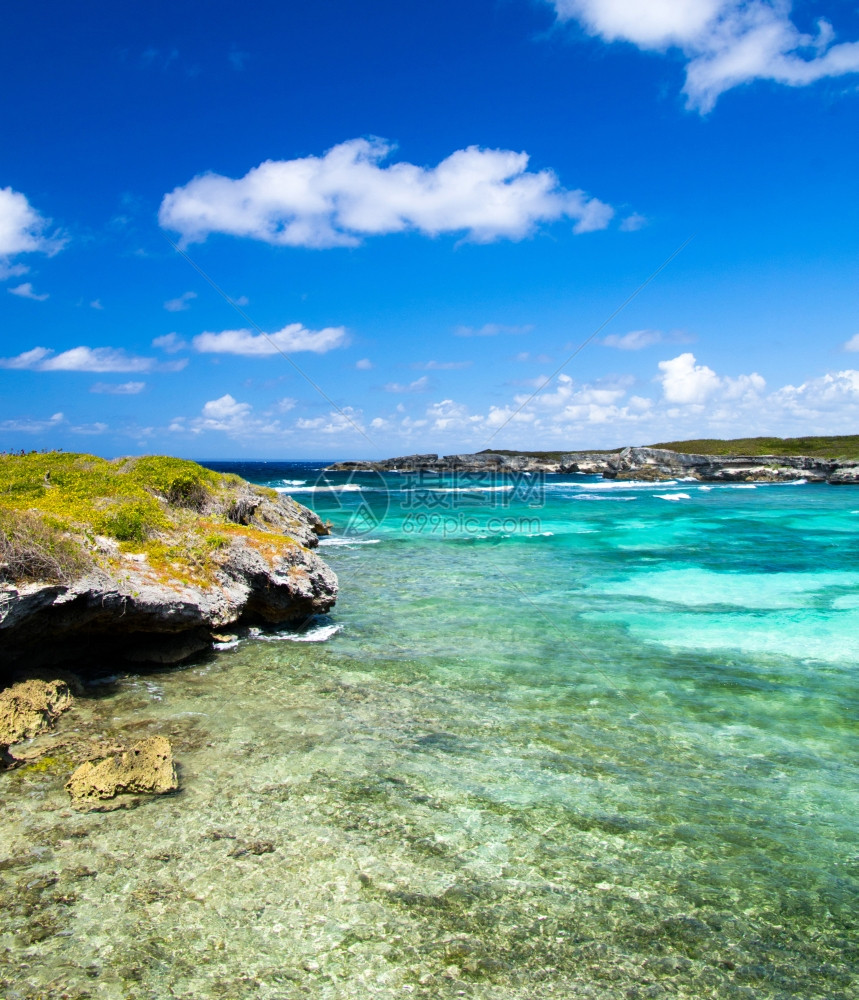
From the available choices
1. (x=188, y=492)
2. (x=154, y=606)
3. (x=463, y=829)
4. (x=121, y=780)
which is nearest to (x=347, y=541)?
(x=188, y=492)

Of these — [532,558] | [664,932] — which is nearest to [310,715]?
[664,932]

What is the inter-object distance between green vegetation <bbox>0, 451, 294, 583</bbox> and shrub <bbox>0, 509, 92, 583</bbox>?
0.01 m

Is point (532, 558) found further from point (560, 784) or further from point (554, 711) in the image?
point (560, 784)

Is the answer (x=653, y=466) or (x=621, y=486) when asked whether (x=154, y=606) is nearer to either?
(x=621, y=486)

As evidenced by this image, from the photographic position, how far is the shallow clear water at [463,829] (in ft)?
14.8

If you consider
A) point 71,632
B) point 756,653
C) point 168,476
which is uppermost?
point 168,476

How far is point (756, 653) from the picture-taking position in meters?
12.6

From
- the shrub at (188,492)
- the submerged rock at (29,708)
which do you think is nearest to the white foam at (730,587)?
the shrub at (188,492)

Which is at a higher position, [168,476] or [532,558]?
[168,476]

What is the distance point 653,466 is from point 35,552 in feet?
398

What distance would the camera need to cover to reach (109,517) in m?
12.2

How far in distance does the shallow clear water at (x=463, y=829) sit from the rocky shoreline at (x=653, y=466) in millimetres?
95695

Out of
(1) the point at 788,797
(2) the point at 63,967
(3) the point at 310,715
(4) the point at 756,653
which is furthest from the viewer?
(4) the point at 756,653

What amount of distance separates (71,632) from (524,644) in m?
8.75
